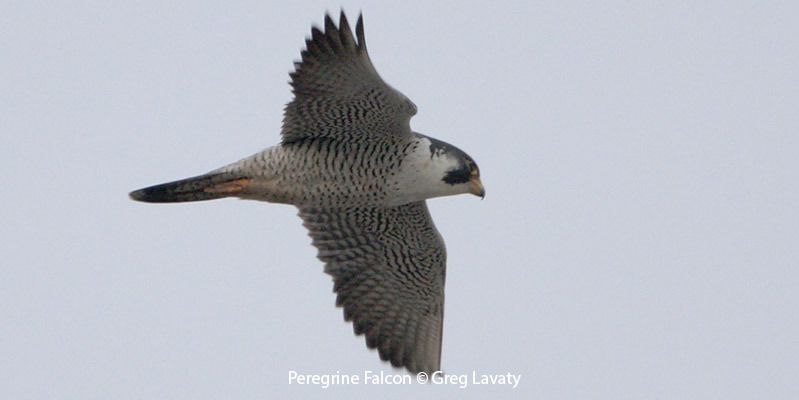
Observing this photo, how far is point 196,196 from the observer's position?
382 inches

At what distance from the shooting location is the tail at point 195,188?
379 inches

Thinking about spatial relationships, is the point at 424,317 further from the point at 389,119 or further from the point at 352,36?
the point at 352,36

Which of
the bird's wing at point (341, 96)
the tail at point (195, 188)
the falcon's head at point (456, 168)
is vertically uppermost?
the bird's wing at point (341, 96)

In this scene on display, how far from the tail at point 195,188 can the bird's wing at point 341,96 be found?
20.6 inches

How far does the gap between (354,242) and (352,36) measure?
2.21 m

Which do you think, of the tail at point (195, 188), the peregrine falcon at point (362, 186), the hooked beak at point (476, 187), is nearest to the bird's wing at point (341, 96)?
the peregrine falcon at point (362, 186)

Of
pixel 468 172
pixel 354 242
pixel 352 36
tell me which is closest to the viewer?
pixel 352 36

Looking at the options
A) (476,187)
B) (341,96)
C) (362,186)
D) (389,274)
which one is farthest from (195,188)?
(476,187)

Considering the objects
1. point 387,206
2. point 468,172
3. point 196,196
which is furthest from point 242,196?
point 468,172

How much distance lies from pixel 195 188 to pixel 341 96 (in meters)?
1.40

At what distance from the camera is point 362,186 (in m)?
9.66

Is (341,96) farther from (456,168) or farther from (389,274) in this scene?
(389,274)

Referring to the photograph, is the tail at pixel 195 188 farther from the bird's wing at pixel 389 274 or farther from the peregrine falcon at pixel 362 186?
the bird's wing at pixel 389 274

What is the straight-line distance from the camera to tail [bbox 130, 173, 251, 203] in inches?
379
